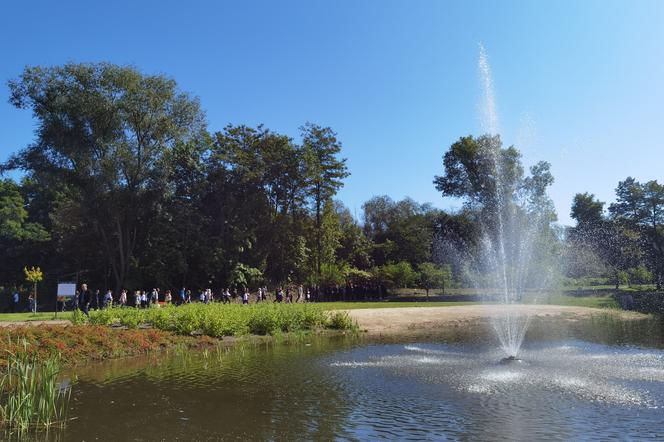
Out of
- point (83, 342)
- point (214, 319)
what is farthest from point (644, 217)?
point (83, 342)

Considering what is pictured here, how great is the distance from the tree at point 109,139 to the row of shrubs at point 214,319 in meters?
21.1

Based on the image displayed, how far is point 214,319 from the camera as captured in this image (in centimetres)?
2556

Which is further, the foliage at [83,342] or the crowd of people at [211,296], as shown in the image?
the crowd of people at [211,296]

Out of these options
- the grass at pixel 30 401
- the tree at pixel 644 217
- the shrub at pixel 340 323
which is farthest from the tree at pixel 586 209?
the grass at pixel 30 401

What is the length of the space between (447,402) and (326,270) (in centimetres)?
4362

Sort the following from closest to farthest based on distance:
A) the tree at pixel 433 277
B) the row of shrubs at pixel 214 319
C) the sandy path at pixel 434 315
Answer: the row of shrubs at pixel 214 319, the sandy path at pixel 434 315, the tree at pixel 433 277

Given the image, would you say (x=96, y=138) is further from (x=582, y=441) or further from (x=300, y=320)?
(x=582, y=441)

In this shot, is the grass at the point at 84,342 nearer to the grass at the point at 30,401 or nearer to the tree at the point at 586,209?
the grass at the point at 30,401

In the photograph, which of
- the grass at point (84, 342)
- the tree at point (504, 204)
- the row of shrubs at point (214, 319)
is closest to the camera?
the grass at point (84, 342)

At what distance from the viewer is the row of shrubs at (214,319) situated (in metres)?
25.4

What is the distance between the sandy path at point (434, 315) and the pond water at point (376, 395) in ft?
30.1

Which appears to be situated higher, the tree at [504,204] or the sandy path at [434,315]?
the tree at [504,204]

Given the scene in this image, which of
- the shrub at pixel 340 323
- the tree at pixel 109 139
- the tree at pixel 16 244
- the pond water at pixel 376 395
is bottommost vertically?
the pond water at pixel 376 395

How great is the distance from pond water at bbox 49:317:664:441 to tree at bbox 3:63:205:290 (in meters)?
28.0
